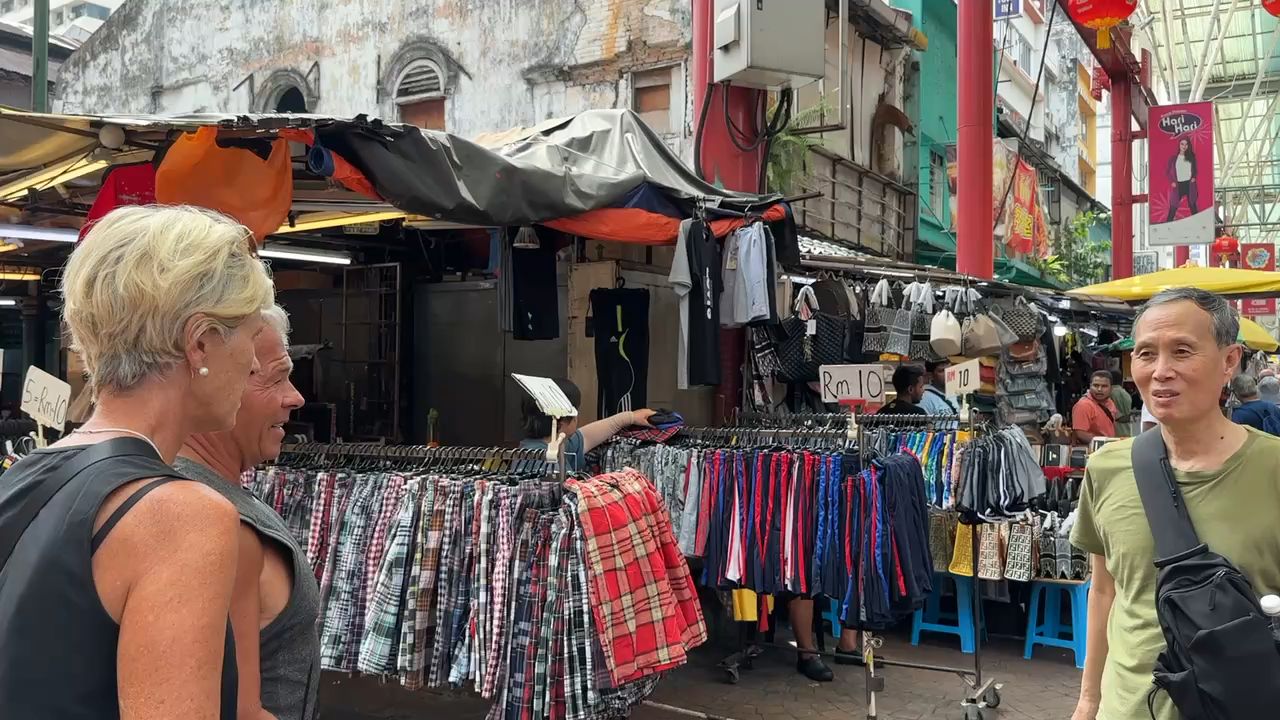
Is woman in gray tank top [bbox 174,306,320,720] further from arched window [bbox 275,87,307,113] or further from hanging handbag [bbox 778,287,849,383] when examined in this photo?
arched window [bbox 275,87,307,113]

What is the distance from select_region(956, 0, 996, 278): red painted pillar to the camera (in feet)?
43.8

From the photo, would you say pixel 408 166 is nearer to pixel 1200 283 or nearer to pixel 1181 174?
pixel 1200 283

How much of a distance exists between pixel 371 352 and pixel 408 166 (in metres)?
5.11

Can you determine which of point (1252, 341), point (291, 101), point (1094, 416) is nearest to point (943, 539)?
point (1094, 416)

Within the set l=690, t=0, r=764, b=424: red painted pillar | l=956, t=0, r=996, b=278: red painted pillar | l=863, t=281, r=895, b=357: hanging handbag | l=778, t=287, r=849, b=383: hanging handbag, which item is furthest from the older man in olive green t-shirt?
l=956, t=0, r=996, b=278: red painted pillar

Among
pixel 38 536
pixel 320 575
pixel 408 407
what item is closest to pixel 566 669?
pixel 320 575

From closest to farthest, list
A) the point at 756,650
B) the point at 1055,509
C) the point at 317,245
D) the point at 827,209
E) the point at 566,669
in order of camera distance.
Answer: the point at 566,669 → the point at 756,650 → the point at 1055,509 → the point at 317,245 → the point at 827,209

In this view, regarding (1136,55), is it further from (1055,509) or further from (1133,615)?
(1133,615)

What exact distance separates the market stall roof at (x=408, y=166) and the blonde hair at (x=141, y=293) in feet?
11.5

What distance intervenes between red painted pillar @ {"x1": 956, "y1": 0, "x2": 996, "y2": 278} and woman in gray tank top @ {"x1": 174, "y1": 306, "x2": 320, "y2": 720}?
1235 centimetres

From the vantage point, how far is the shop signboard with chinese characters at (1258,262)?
27.9m

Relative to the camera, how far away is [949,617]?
7.82m

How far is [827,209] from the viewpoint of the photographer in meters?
16.7

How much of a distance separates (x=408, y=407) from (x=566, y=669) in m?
6.25
